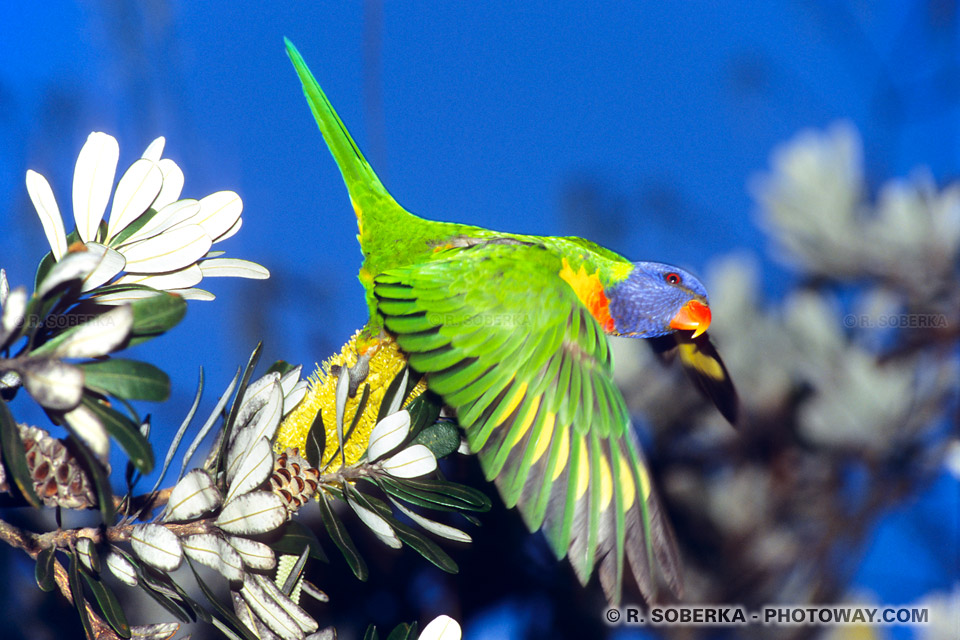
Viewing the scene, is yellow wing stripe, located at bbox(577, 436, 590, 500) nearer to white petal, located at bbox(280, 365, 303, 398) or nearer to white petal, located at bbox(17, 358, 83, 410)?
white petal, located at bbox(280, 365, 303, 398)

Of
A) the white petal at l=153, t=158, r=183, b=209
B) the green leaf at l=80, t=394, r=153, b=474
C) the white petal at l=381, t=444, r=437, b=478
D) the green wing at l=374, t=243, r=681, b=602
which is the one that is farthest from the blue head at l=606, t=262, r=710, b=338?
the green leaf at l=80, t=394, r=153, b=474

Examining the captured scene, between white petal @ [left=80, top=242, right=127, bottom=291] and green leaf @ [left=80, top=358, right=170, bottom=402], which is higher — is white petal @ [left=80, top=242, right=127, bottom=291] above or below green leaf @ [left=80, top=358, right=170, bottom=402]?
above

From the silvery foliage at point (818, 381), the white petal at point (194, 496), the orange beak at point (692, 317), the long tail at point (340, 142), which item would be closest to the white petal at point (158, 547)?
the white petal at point (194, 496)

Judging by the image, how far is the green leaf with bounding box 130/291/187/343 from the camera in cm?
35

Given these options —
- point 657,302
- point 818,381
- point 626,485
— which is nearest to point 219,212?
point 626,485

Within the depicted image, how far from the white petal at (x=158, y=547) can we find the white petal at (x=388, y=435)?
156 mm

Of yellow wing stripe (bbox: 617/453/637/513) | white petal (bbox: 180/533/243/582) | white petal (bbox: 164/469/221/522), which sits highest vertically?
yellow wing stripe (bbox: 617/453/637/513)

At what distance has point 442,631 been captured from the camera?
0.51 m

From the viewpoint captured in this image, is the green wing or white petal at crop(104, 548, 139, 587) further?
the green wing

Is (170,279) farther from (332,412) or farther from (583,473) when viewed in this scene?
(583,473)

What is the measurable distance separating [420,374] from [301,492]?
18 cm

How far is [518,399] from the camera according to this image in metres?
0.61

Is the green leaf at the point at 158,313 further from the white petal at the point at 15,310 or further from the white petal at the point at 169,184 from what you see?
the white petal at the point at 169,184

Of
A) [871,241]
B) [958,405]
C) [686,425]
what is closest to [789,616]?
[686,425]
